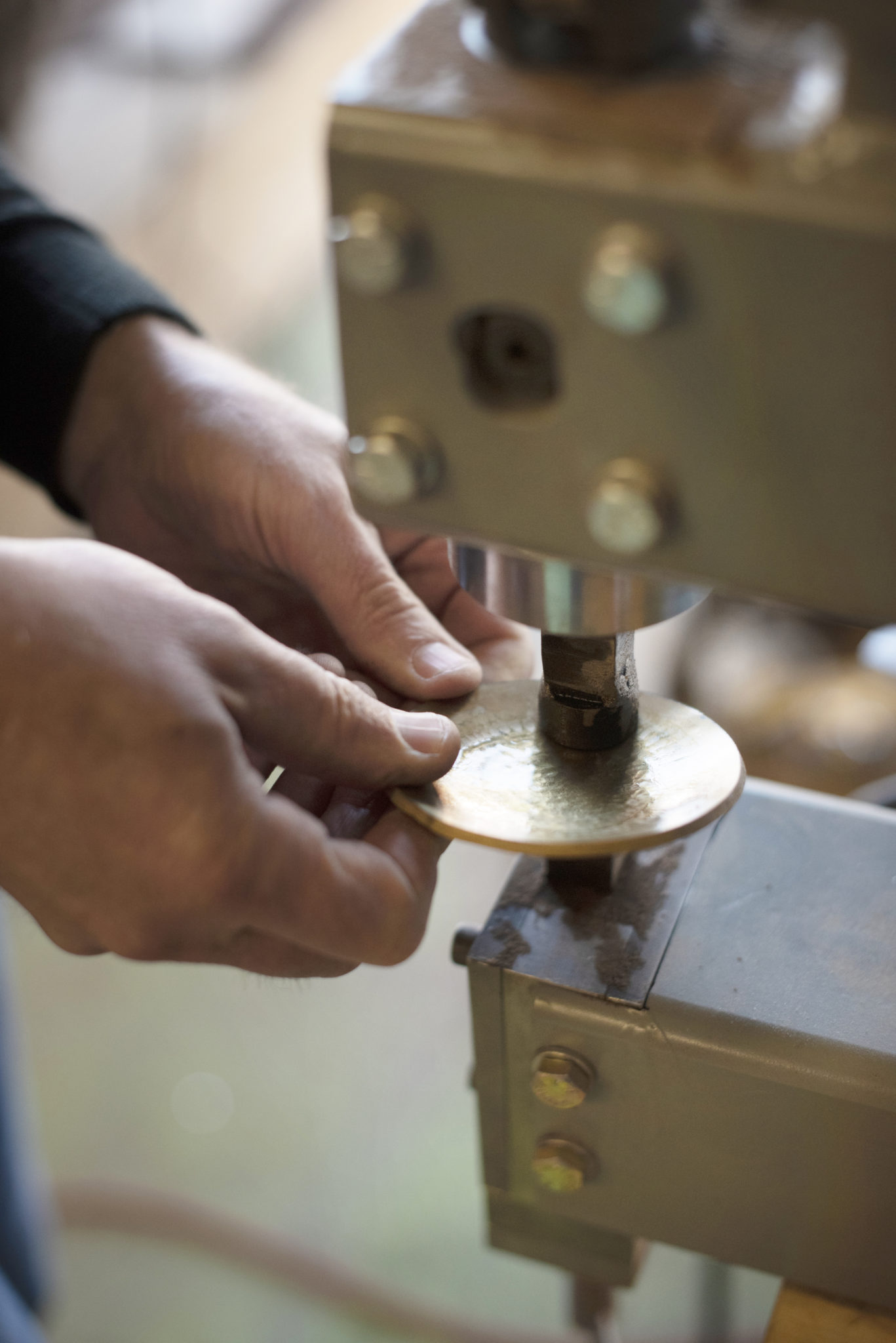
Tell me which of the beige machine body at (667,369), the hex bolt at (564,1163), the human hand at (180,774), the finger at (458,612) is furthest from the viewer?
the finger at (458,612)

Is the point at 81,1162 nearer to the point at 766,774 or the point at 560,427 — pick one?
the point at 766,774

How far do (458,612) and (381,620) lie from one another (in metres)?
0.14

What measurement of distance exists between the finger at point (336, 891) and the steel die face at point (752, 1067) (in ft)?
0.16

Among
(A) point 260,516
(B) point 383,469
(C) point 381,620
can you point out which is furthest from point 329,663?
(B) point 383,469

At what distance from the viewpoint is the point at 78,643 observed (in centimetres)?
55

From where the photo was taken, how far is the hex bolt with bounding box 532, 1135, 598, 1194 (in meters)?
0.65

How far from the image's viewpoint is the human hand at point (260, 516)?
729 millimetres

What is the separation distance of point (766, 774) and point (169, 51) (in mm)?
2689

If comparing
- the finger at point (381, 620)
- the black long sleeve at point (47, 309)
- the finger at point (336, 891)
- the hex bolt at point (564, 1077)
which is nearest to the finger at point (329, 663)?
the finger at point (381, 620)

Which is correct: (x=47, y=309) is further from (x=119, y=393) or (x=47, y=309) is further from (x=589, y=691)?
(x=589, y=691)

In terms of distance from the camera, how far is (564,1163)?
2.14ft

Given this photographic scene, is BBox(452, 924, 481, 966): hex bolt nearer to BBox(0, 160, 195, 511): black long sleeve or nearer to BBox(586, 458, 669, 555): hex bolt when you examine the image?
BBox(586, 458, 669, 555): hex bolt

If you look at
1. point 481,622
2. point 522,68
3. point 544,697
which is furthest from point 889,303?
point 481,622

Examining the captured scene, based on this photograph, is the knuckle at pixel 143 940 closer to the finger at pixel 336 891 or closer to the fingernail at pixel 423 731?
the finger at pixel 336 891
